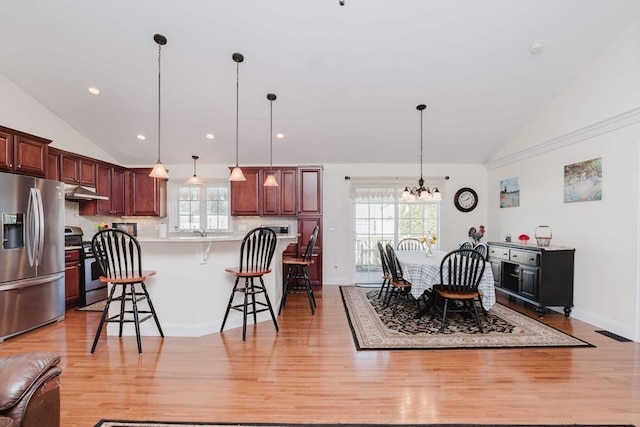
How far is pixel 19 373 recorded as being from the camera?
4.42 feet

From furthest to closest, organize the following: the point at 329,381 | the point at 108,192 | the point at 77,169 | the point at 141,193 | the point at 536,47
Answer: the point at 141,193 < the point at 108,192 < the point at 77,169 < the point at 536,47 < the point at 329,381

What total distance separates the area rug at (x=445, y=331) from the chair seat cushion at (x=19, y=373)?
2392mm

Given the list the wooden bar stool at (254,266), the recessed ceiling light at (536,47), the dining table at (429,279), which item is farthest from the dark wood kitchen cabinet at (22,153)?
the recessed ceiling light at (536,47)

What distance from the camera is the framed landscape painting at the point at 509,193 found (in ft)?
17.4

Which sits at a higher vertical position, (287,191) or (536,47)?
(536,47)

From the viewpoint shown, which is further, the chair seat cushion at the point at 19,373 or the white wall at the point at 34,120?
the white wall at the point at 34,120

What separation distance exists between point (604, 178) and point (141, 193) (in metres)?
7.24

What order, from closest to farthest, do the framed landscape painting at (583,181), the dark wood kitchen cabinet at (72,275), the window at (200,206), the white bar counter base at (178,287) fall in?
the white bar counter base at (178,287), the framed landscape painting at (583,181), the dark wood kitchen cabinet at (72,275), the window at (200,206)

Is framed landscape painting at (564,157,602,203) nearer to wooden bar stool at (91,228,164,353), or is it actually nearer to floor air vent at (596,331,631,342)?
floor air vent at (596,331,631,342)

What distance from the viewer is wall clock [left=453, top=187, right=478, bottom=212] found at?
6219 mm

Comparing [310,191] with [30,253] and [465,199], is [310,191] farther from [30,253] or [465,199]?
[30,253]

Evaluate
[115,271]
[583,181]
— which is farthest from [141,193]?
[583,181]

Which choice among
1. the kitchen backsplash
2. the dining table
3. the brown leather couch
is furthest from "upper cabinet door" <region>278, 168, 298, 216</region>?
the brown leather couch

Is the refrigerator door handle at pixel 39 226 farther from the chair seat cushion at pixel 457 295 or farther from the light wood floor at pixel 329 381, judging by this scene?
the chair seat cushion at pixel 457 295
